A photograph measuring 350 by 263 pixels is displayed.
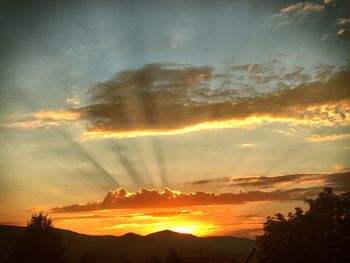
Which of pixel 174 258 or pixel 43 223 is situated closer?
pixel 43 223

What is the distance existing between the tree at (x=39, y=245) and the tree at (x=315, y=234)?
3074 centimetres

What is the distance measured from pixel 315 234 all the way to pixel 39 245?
3744 cm

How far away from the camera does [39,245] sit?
5197 centimetres

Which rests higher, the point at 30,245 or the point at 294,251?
the point at 30,245

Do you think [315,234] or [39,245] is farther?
[39,245]

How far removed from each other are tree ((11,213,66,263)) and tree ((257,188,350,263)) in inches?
1210

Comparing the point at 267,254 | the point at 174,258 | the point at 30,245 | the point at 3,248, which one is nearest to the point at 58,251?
the point at 30,245

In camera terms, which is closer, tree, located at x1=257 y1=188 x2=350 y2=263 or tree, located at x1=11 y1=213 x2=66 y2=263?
tree, located at x1=257 y1=188 x2=350 y2=263

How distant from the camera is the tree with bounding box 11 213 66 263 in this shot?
50656 millimetres

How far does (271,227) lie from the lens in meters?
55.4

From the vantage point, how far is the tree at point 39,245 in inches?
1994

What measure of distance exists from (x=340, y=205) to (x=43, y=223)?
4208 centimetres

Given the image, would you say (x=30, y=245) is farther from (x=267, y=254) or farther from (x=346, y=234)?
(x=346, y=234)

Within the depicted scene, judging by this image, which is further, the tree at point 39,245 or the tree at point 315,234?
the tree at point 39,245
